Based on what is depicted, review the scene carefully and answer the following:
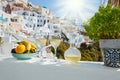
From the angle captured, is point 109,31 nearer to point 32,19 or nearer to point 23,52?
point 23,52

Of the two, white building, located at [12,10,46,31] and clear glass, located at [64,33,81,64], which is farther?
white building, located at [12,10,46,31]

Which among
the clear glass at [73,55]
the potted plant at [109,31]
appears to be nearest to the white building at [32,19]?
the clear glass at [73,55]

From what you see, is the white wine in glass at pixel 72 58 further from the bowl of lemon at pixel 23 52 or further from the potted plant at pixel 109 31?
the bowl of lemon at pixel 23 52

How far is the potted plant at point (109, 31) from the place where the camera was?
1043 mm

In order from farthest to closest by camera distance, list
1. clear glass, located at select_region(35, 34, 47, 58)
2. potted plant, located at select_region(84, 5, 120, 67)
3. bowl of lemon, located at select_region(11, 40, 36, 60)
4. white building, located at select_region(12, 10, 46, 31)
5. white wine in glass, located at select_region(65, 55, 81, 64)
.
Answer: white building, located at select_region(12, 10, 46, 31) < clear glass, located at select_region(35, 34, 47, 58) < bowl of lemon, located at select_region(11, 40, 36, 60) < white wine in glass, located at select_region(65, 55, 81, 64) < potted plant, located at select_region(84, 5, 120, 67)

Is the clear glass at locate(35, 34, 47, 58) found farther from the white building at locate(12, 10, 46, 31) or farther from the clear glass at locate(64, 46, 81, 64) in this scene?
the white building at locate(12, 10, 46, 31)

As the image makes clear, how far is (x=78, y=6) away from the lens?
223cm

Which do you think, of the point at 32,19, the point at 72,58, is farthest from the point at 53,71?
the point at 32,19

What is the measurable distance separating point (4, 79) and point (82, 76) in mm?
539

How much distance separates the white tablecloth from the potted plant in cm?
6

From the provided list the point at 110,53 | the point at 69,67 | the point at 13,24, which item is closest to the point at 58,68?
the point at 69,67

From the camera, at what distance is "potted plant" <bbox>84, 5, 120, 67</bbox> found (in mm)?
1043

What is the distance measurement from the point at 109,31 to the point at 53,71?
14.7 inches

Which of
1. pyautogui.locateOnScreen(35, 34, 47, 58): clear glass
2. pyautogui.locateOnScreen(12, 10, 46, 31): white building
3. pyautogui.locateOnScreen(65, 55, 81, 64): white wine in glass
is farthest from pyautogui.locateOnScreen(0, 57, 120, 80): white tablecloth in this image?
pyautogui.locateOnScreen(12, 10, 46, 31): white building
